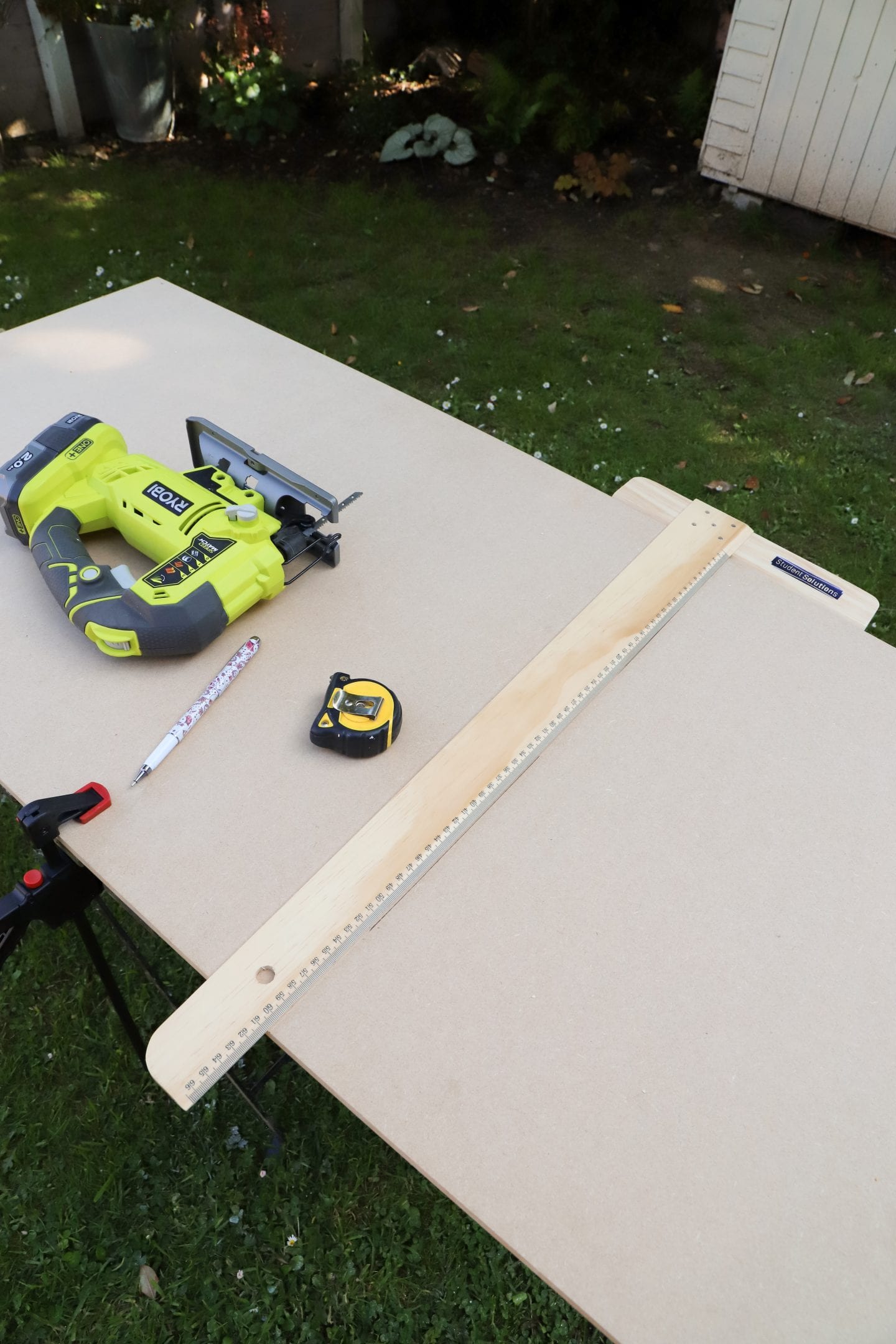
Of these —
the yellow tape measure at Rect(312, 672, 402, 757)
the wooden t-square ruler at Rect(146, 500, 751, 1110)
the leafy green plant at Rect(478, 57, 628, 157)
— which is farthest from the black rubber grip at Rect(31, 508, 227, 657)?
the leafy green plant at Rect(478, 57, 628, 157)

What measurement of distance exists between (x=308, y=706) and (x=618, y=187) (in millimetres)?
5039

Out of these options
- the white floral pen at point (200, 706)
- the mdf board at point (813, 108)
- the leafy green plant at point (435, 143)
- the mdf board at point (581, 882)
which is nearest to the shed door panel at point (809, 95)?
the mdf board at point (813, 108)

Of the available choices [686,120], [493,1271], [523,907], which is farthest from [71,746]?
[686,120]

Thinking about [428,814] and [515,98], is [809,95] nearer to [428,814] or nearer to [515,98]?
[515,98]

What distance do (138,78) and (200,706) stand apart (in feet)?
18.7

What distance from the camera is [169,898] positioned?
4.84 ft

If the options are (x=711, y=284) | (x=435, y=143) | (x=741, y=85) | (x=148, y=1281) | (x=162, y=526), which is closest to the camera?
(x=162, y=526)

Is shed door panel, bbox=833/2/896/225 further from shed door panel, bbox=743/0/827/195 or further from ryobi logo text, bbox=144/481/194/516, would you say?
ryobi logo text, bbox=144/481/194/516

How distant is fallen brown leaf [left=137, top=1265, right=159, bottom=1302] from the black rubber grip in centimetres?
156

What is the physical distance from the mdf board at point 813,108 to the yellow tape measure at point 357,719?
4719 mm

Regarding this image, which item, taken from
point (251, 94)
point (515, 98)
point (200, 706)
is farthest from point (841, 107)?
point (200, 706)

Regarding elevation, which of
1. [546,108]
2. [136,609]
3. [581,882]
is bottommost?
[546,108]

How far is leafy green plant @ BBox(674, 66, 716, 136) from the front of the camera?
5613mm

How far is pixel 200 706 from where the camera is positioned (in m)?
1.71
